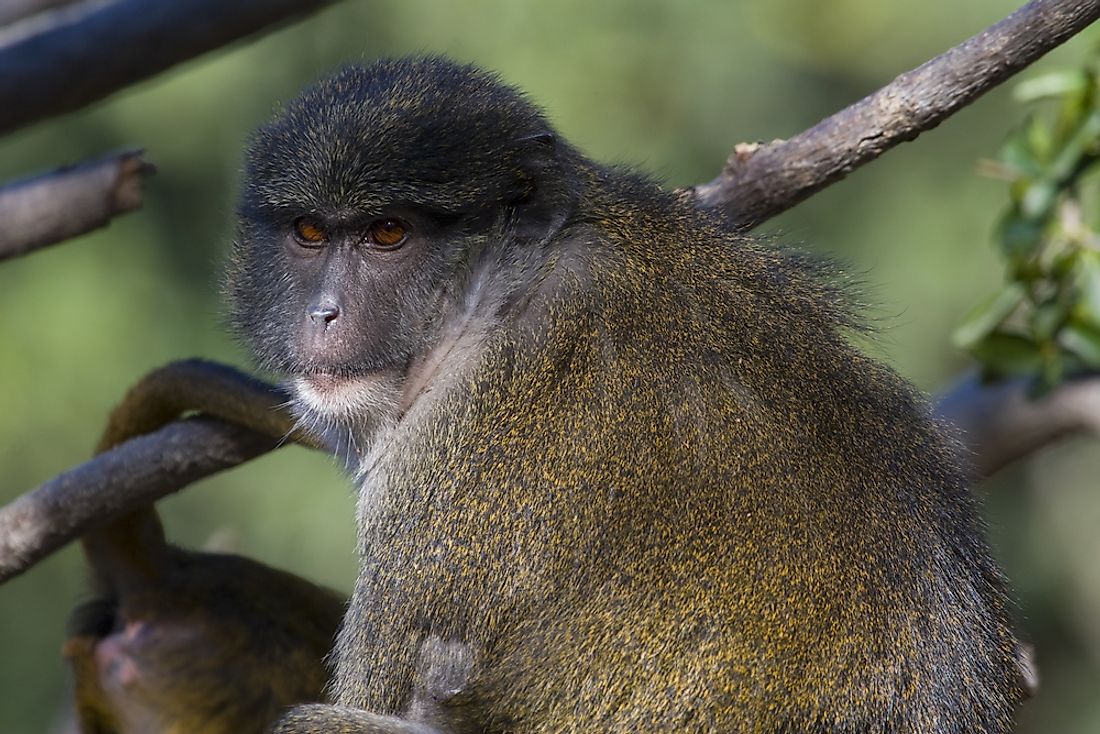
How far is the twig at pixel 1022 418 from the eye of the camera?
537 centimetres

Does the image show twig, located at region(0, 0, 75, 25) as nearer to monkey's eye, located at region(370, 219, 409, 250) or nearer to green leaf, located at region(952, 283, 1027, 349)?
monkey's eye, located at region(370, 219, 409, 250)

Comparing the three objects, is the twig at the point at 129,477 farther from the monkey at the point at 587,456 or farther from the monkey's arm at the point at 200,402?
the monkey at the point at 587,456

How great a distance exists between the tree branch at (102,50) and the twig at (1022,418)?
3.18m

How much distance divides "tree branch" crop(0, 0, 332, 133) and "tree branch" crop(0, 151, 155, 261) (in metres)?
0.38

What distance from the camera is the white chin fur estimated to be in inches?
147

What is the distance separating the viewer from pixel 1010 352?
17.1 ft

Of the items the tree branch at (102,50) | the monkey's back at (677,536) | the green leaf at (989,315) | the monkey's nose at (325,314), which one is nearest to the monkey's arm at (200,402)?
the monkey's nose at (325,314)

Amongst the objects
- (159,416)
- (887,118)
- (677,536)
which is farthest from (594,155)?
(677,536)

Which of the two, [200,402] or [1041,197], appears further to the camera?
[1041,197]

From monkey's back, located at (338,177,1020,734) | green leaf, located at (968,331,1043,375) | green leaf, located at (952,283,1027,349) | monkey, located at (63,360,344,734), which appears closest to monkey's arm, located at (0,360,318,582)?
monkey, located at (63,360,344,734)

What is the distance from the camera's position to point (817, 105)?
1251 centimetres

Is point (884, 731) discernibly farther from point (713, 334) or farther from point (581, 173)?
point (581, 173)

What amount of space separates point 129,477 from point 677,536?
200 centimetres

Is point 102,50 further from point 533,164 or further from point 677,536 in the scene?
point 677,536
